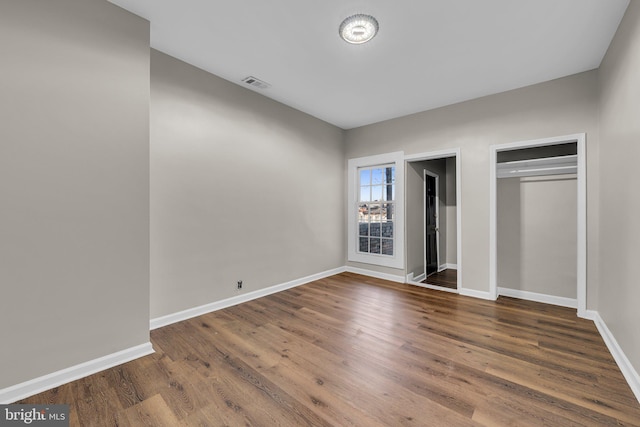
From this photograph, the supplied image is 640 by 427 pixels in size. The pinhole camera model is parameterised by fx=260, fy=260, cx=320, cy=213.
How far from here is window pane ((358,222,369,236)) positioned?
16.8 feet

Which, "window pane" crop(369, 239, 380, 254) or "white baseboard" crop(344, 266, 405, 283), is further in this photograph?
"window pane" crop(369, 239, 380, 254)

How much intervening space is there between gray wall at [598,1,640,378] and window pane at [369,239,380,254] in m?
2.88

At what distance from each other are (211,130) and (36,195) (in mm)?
1755

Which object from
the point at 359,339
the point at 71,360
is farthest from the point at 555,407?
the point at 71,360

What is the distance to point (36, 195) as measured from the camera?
181 centimetres

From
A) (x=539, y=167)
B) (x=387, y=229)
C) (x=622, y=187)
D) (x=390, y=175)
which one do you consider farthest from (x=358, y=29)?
(x=387, y=229)

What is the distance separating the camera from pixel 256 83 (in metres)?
3.42

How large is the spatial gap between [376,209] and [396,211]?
0.46 metres

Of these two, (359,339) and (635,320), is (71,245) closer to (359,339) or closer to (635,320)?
(359,339)

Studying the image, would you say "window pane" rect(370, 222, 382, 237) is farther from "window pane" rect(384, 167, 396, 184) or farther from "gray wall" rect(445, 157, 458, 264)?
"gray wall" rect(445, 157, 458, 264)

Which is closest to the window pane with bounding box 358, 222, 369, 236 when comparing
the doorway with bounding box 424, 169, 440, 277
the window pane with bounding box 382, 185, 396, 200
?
the window pane with bounding box 382, 185, 396, 200

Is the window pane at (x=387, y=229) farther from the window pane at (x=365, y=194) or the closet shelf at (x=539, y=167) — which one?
the closet shelf at (x=539, y=167)

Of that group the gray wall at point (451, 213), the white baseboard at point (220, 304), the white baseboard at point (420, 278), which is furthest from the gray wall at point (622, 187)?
the white baseboard at point (220, 304)
